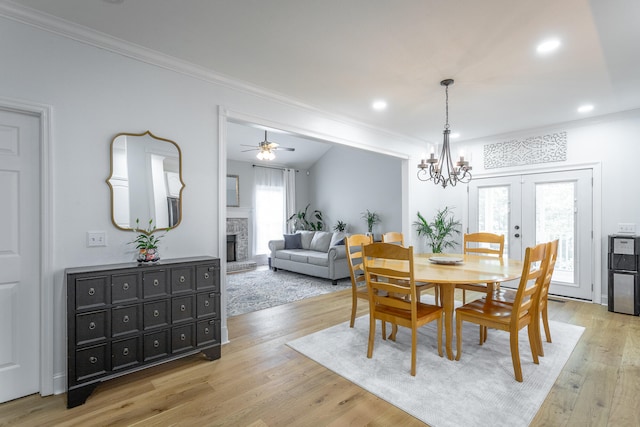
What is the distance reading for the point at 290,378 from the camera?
234 centimetres

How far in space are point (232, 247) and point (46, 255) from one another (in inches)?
208

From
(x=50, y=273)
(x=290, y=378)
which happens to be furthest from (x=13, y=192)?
(x=290, y=378)

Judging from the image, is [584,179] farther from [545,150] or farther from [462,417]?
A: [462,417]

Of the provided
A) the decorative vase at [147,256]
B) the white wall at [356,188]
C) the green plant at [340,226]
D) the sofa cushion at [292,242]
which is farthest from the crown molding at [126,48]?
the green plant at [340,226]

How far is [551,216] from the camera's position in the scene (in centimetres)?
465

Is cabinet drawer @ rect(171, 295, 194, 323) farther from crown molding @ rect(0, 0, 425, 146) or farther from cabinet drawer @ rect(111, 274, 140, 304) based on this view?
crown molding @ rect(0, 0, 425, 146)

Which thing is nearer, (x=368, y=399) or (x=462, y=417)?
(x=462, y=417)

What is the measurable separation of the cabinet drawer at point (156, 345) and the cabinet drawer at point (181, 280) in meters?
0.32

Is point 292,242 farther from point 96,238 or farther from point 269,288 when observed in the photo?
point 96,238

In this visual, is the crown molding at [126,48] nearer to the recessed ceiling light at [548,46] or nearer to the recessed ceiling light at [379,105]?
the recessed ceiling light at [379,105]

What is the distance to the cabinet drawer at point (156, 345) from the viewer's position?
2.28 m

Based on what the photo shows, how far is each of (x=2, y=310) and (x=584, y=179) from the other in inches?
253

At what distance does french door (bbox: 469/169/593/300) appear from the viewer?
14.3ft

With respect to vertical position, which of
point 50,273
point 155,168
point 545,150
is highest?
point 545,150
